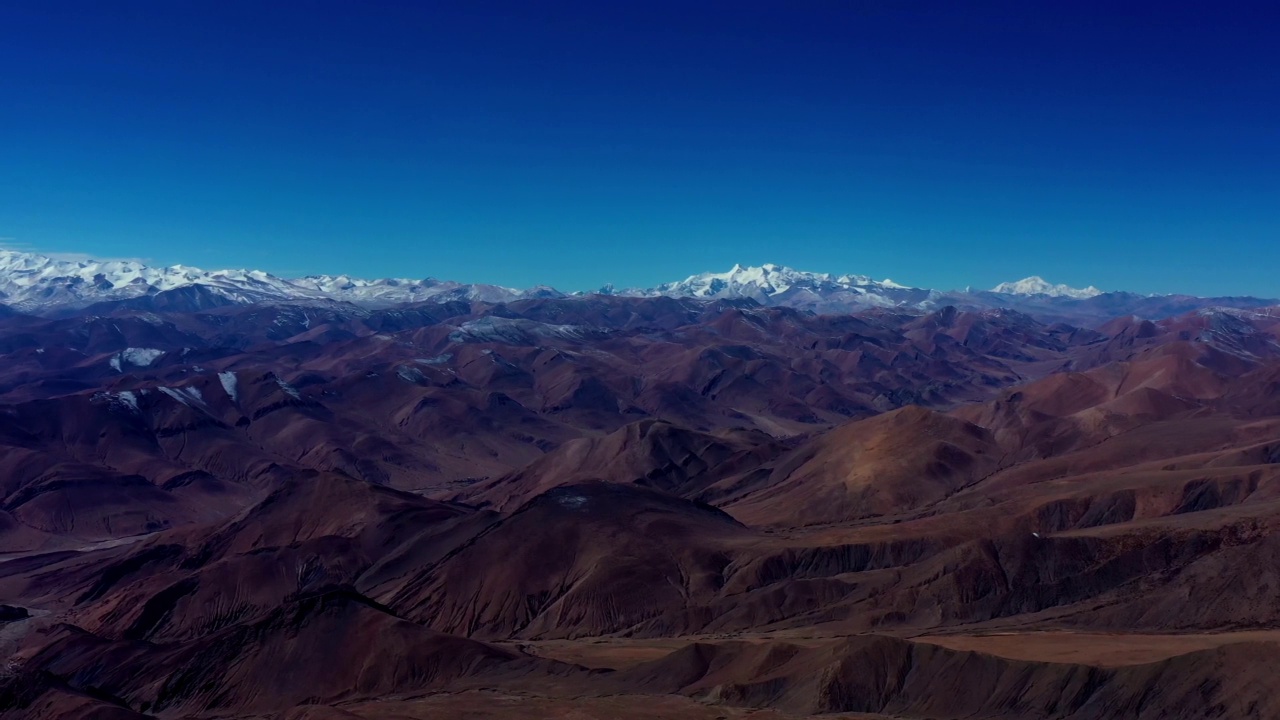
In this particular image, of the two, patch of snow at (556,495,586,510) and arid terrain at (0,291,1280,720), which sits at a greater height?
patch of snow at (556,495,586,510)

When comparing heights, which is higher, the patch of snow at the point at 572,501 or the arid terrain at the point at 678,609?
the patch of snow at the point at 572,501

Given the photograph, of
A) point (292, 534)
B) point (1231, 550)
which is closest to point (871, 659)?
point (1231, 550)

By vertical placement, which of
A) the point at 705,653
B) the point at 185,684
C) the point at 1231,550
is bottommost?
the point at 185,684

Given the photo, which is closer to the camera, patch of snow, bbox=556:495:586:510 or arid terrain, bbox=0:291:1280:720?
arid terrain, bbox=0:291:1280:720

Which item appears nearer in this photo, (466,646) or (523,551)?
(466,646)

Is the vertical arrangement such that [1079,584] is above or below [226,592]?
above

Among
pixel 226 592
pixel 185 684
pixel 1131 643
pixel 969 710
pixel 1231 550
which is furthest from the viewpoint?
pixel 226 592

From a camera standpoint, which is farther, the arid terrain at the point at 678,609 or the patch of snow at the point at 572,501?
the patch of snow at the point at 572,501

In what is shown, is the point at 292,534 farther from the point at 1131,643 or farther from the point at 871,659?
the point at 1131,643

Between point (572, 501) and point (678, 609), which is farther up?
point (572, 501)

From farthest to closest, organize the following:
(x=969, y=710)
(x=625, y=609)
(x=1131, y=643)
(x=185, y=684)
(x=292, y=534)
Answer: (x=292, y=534) → (x=625, y=609) → (x=185, y=684) → (x=1131, y=643) → (x=969, y=710)

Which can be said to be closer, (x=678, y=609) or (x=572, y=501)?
(x=678, y=609)
